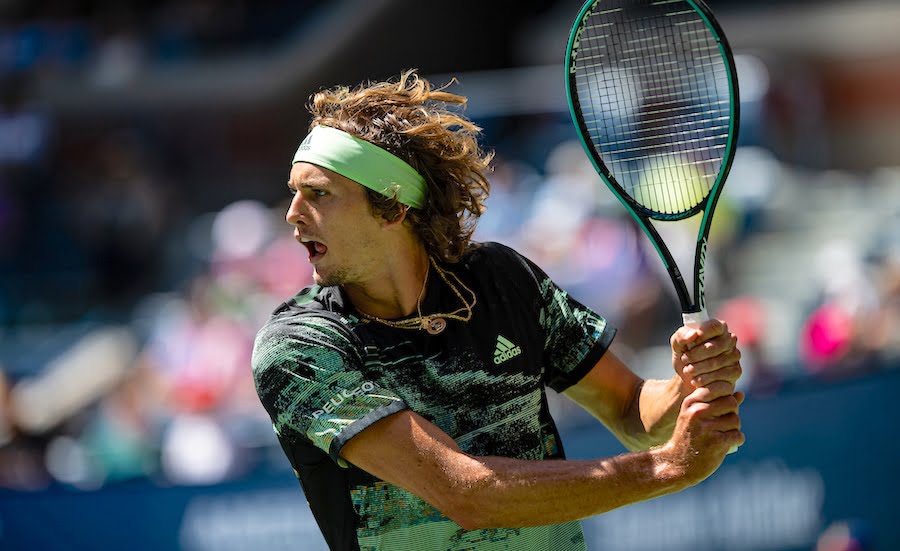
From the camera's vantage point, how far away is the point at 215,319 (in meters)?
7.86

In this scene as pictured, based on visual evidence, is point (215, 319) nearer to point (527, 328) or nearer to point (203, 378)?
point (203, 378)

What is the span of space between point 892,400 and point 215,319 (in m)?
4.11

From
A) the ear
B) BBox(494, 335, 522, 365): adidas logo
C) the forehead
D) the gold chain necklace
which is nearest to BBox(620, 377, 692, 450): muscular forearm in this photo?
BBox(494, 335, 522, 365): adidas logo

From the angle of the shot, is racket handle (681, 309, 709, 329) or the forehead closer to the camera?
racket handle (681, 309, 709, 329)

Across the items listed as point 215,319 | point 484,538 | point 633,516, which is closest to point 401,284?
point 484,538

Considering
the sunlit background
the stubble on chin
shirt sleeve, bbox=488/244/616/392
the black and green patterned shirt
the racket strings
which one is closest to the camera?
the black and green patterned shirt

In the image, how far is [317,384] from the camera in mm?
2768

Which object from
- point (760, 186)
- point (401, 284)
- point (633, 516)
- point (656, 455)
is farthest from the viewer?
point (760, 186)

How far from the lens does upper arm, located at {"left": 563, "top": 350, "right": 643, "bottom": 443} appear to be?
10.4 feet

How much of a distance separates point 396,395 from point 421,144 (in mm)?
643

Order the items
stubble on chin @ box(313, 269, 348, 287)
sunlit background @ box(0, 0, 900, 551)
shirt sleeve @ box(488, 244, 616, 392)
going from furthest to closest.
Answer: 1. sunlit background @ box(0, 0, 900, 551)
2. shirt sleeve @ box(488, 244, 616, 392)
3. stubble on chin @ box(313, 269, 348, 287)

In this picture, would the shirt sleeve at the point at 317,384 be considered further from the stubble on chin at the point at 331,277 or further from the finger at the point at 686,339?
the finger at the point at 686,339

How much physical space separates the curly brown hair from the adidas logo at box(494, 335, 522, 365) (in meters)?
0.27

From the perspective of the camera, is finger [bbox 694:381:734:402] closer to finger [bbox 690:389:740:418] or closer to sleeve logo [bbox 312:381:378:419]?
finger [bbox 690:389:740:418]
